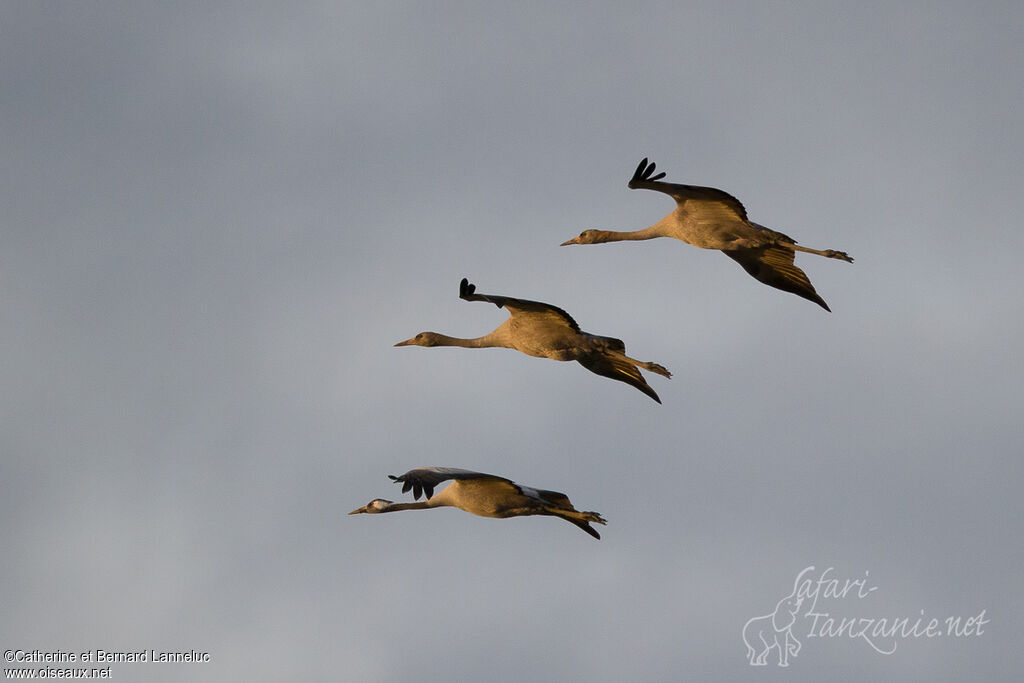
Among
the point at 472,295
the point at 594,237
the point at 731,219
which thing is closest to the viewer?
the point at 472,295

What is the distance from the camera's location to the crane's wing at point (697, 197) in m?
31.1

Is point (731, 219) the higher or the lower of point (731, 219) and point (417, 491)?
the higher

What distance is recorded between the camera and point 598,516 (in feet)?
104

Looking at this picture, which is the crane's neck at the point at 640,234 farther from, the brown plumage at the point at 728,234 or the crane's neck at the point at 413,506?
the crane's neck at the point at 413,506

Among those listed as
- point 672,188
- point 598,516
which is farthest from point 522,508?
point 672,188

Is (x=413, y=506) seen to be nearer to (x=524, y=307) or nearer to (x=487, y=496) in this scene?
(x=487, y=496)

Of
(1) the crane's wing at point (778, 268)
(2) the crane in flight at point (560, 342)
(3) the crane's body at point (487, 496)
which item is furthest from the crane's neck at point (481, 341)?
(1) the crane's wing at point (778, 268)

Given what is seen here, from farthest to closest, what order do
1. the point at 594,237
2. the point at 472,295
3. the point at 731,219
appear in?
the point at 594,237 → the point at 731,219 → the point at 472,295

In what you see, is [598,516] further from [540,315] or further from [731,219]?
[731,219]

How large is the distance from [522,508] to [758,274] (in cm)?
666

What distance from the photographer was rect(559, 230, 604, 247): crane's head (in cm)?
3581

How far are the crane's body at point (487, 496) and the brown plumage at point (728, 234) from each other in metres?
5.46

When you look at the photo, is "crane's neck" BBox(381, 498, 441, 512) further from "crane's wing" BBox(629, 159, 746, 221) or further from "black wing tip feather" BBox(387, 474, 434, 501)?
"crane's wing" BBox(629, 159, 746, 221)

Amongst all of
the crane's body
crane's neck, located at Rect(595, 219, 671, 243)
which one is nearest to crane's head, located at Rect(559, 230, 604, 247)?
crane's neck, located at Rect(595, 219, 671, 243)
